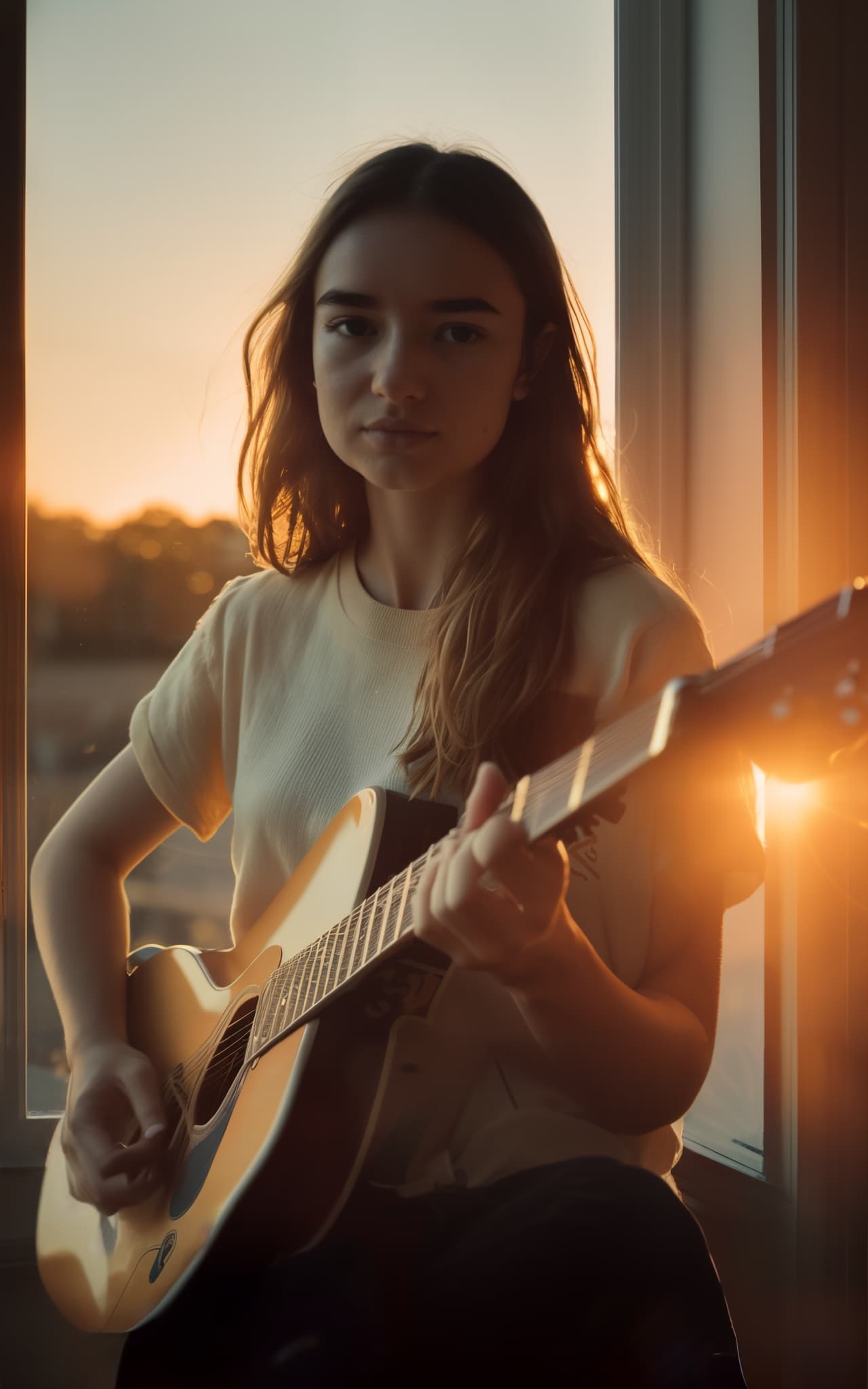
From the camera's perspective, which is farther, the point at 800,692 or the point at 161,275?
the point at 161,275

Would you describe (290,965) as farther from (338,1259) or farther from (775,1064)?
(775,1064)

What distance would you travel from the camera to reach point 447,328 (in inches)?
34.8

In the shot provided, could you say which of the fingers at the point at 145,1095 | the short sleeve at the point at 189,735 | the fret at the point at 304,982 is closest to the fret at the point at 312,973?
the fret at the point at 304,982

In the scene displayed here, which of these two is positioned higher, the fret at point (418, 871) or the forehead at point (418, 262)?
the forehead at point (418, 262)

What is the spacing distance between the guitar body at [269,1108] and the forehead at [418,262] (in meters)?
0.44

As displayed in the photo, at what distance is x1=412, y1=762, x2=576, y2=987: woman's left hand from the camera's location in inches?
21.7

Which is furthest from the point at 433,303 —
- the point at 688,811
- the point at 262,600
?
the point at 688,811

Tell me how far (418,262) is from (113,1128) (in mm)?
833

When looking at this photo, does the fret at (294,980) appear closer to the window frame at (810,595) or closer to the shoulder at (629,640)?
the shoulder at (629,640)

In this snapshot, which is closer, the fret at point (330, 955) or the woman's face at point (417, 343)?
the fret at point (330, 955)

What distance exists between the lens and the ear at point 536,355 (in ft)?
3.12

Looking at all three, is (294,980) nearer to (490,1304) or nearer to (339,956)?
(339,956)

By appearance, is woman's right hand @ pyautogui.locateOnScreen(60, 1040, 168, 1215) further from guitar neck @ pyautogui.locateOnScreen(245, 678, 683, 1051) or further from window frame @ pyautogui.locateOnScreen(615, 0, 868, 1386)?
window frame @ pyautogui.locateOnScreen(615, 0, 868, 1386)

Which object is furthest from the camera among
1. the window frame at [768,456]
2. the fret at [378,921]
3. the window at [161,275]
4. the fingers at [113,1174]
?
the window at [161,275]
